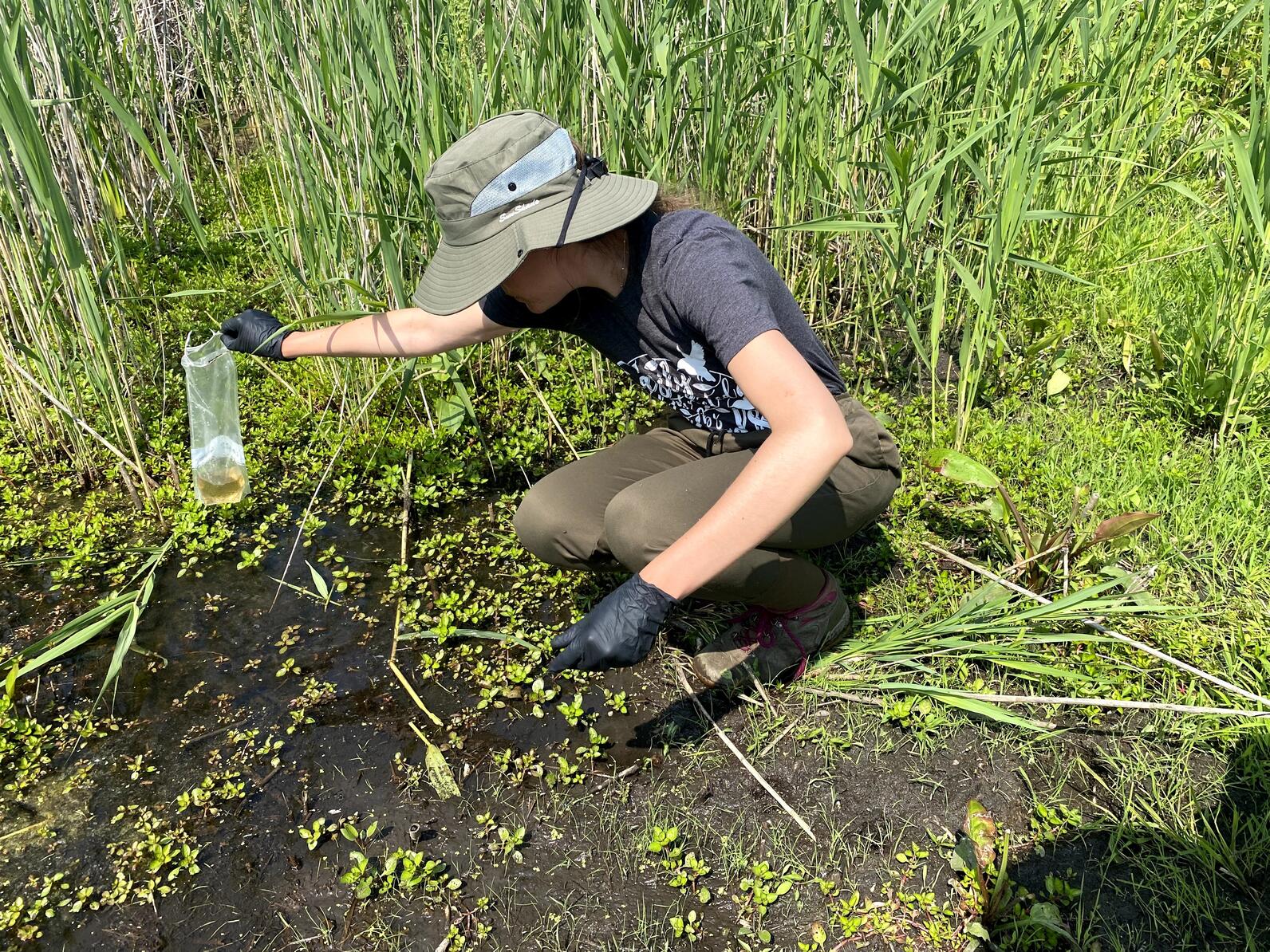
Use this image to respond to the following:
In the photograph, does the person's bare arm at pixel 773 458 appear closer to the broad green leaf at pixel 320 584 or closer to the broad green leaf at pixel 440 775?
the broad green leaf at pixel 440 775

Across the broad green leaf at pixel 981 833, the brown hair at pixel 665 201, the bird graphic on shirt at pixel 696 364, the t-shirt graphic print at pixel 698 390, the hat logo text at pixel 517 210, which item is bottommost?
the broad green leaf at pixel 981 833

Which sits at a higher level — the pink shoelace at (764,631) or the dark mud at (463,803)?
the pink shoelace at (764,631)

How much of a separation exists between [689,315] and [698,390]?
30 cm

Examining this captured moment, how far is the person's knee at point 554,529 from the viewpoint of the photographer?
7.03 feet

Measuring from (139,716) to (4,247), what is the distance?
56.4 inches

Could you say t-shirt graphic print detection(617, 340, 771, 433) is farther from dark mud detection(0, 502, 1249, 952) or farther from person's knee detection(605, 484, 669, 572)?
dark mud detection(0, 502, 1249, 952)

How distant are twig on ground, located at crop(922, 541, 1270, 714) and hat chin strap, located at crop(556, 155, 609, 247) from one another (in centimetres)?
126

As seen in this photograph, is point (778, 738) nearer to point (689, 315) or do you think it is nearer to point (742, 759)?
point (742, 759)

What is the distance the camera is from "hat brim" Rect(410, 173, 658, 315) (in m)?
1.57

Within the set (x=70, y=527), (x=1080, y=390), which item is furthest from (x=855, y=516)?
(x=70, y=527)

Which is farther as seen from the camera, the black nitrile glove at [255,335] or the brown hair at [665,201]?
the black nitrile glove at [255,335]

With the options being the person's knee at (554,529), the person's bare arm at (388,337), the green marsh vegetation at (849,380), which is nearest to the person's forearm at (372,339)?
the person's bare arm at (388,337)

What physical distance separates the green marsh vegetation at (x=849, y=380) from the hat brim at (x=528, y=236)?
593 millimetres

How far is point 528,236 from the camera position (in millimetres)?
1573
